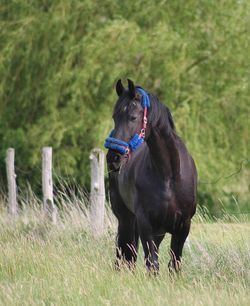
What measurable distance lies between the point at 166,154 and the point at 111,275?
1180 millimetres

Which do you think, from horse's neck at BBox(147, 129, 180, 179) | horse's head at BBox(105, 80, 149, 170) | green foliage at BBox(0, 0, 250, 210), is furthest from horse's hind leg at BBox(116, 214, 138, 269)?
green foliage at BBox(0, 0, 250, 210)

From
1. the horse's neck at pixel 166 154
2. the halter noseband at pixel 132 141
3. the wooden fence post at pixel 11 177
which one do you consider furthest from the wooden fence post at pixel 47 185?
the halter noseband at pixel 132 141

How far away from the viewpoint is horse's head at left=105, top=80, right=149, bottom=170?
7062 millimetres

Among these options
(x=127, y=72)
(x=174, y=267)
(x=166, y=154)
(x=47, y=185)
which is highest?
(x=127, y=72)

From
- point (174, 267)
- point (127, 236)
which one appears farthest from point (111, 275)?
point (127, 236)

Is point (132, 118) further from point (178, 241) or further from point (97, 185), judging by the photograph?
point (97, 185)

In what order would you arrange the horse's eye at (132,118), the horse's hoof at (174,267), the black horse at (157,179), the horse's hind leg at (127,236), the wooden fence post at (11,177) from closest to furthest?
the horse's eye at (132,118), the black horse at (157,179), the horse's hoof at (174,267), the horse's hind leg at (127,236), the wooden fence post at (11,177)

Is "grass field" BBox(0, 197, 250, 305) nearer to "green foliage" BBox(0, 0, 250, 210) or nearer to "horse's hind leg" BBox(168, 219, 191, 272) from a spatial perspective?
"horse's hind leg" BBox(168, 219, 191, 272)

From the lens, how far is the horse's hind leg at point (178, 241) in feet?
25.7

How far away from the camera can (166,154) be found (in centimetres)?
776

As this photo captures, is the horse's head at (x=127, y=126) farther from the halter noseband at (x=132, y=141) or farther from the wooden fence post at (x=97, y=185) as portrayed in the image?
the wooden fence post at (x=97, y=185)

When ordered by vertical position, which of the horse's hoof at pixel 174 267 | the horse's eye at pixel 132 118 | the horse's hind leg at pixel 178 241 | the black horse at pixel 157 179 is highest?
the horse's eye at pixel 132 118

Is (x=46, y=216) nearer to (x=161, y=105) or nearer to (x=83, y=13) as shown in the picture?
(x=161, y=105)

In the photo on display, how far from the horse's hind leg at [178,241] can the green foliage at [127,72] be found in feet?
35.5
